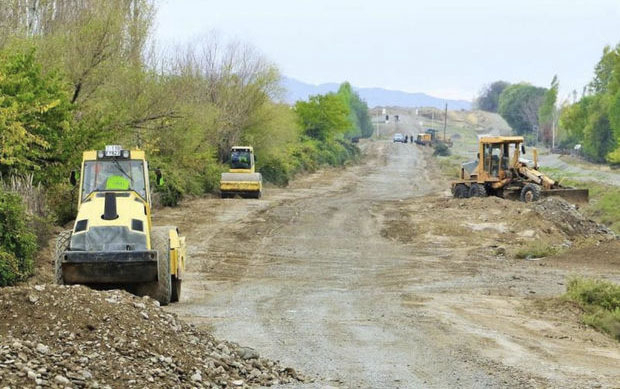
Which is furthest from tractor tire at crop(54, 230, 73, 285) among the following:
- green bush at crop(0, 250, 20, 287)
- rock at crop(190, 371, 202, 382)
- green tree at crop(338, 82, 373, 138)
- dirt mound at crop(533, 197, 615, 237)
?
green tree at crop(338, 82, 373, 138)

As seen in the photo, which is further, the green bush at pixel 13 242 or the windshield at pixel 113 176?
the green bush at pixel 13 242

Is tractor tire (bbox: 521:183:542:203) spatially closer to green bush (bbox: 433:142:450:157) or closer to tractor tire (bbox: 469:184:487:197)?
tractor tire (bbox: 469:184:487:197)

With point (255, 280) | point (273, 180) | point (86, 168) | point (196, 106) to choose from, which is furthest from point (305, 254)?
point (273, 180)

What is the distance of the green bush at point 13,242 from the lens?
1844cm

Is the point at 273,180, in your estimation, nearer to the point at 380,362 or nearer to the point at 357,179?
the point at 357,179

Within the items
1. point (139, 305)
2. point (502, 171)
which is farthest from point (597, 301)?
Answer: point (502, 171)

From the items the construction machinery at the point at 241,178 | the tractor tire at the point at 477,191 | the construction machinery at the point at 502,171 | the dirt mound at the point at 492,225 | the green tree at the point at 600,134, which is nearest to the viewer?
the dirt mound at the point at 492,225

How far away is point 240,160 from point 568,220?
57.5 feet

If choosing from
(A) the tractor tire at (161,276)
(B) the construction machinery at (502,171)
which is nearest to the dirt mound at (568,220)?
(B) the construction machinery at (502,171)

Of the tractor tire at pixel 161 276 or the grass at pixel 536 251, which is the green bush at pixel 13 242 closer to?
the tractor tire at pixel 161 276

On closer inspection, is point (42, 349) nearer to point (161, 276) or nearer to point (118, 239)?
point (118, 239)

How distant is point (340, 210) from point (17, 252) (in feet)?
75.5

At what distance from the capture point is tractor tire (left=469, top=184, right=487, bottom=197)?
44.0 meters

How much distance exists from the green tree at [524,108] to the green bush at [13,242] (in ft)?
544
